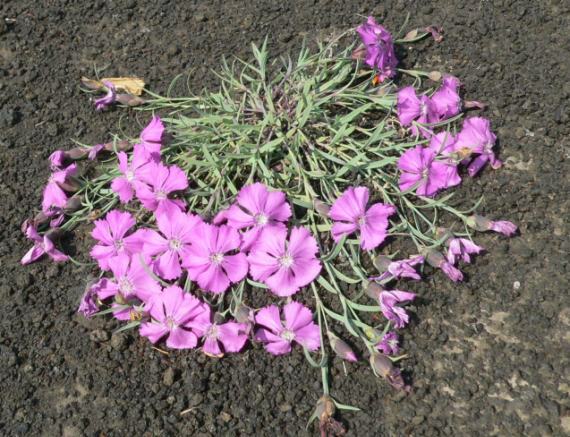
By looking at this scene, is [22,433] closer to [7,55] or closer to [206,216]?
[206,216]

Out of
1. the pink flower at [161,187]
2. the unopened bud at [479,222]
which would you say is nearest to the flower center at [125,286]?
the pink flower at [161,187]

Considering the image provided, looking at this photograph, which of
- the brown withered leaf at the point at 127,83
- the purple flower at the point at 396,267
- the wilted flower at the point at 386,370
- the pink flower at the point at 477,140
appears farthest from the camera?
the brown withered leaf at the point at 127,83

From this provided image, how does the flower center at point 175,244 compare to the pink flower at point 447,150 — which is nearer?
the flower center at point 175,244

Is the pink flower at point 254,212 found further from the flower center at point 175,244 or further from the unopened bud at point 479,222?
the unopened bud at point 479,222

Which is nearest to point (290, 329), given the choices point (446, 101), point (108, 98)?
point (446, 101)

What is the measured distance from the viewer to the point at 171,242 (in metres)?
2.09

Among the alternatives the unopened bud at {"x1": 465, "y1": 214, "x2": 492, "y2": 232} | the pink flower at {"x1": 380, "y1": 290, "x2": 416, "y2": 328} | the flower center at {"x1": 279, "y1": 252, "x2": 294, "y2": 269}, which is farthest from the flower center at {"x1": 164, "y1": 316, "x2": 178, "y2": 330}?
the unopened bud at {"x1": 465, "y1": 214, "x2": 492, "y2": 232}

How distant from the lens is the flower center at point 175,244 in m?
2.09

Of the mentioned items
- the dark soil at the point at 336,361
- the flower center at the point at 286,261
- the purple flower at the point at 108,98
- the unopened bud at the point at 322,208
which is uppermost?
the purple flower at the point at 108,98

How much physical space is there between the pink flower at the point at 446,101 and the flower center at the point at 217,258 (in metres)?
0.97

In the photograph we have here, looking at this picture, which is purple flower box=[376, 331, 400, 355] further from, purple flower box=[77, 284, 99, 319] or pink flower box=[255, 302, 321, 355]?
purple flower box=[77, 284, 99, 319]

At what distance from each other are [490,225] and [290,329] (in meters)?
0.71

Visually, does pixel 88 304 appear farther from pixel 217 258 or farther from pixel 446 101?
pixel 446 101

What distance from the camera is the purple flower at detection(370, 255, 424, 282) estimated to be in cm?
203
